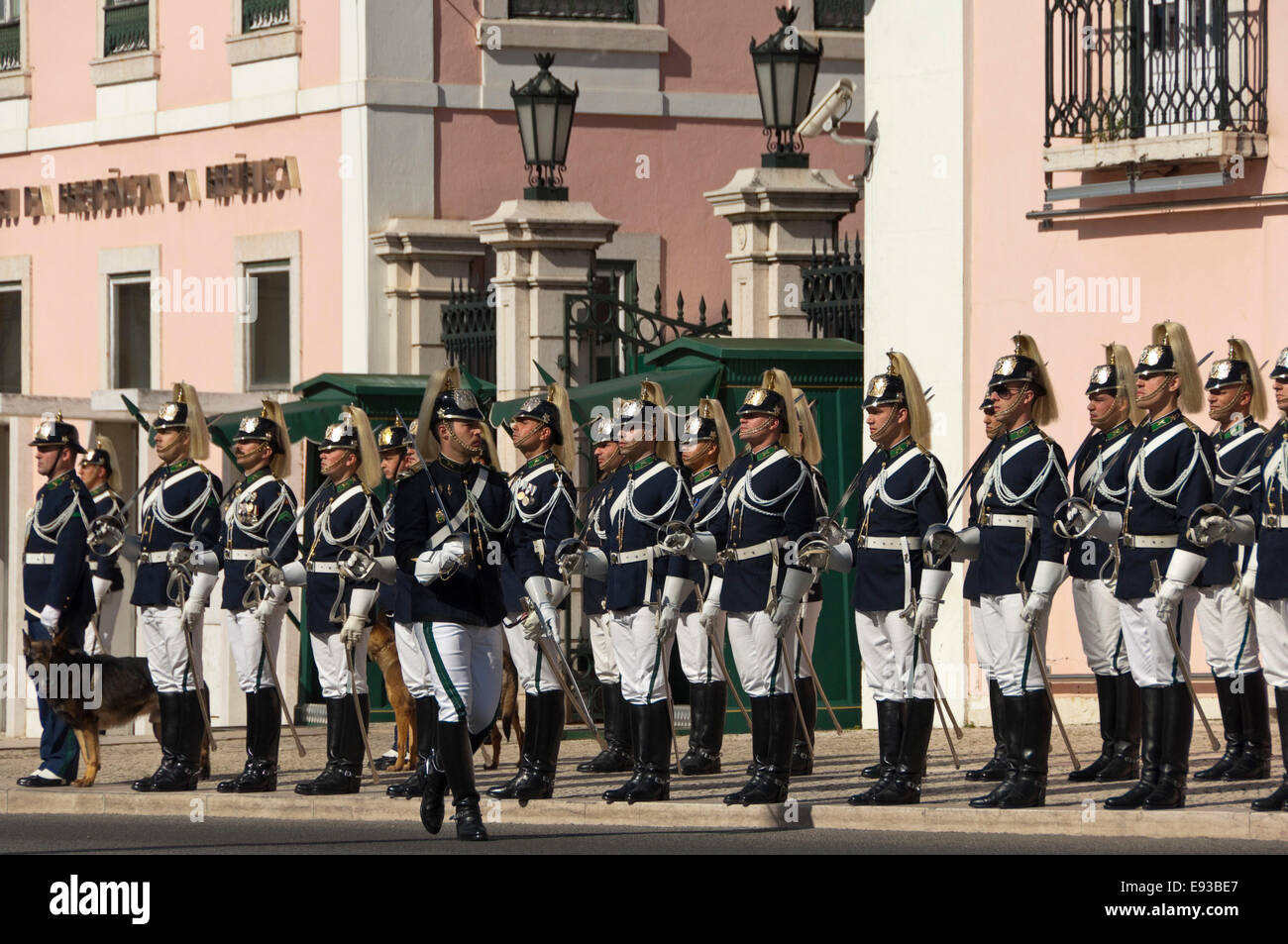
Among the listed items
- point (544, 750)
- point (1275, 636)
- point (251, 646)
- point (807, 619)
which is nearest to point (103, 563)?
point (251, 646)

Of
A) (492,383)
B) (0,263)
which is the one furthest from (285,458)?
(0,263)

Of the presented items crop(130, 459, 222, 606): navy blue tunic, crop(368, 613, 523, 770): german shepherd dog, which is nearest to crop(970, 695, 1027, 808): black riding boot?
crop(368, 613, 523, 770): german shepherd dog

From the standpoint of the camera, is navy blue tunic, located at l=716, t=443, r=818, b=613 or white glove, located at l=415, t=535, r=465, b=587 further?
navy blue tunic, located at l=716, t=443, r=818, b=613

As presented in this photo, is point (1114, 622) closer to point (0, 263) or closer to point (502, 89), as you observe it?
point (502, 89)

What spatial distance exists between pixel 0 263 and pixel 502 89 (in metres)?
6.27

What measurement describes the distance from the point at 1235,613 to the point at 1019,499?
1.51 meters

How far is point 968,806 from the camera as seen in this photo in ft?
46.6

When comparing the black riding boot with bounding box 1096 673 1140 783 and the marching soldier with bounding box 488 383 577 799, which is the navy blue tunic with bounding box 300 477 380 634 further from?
the black riding boot with bounding box 1096 673 1140 783

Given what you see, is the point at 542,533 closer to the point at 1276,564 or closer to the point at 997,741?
the point at 997,741

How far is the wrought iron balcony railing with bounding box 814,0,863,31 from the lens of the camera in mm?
25766

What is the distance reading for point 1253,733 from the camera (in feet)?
49.4

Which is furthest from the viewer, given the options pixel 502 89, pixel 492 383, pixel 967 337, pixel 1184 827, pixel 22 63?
pixel 22 63

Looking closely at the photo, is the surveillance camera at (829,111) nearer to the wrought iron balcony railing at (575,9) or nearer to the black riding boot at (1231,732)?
the wrought iron balcony railing at (575,9)

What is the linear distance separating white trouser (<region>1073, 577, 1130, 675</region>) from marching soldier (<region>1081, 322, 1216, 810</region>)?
954 millimetres
